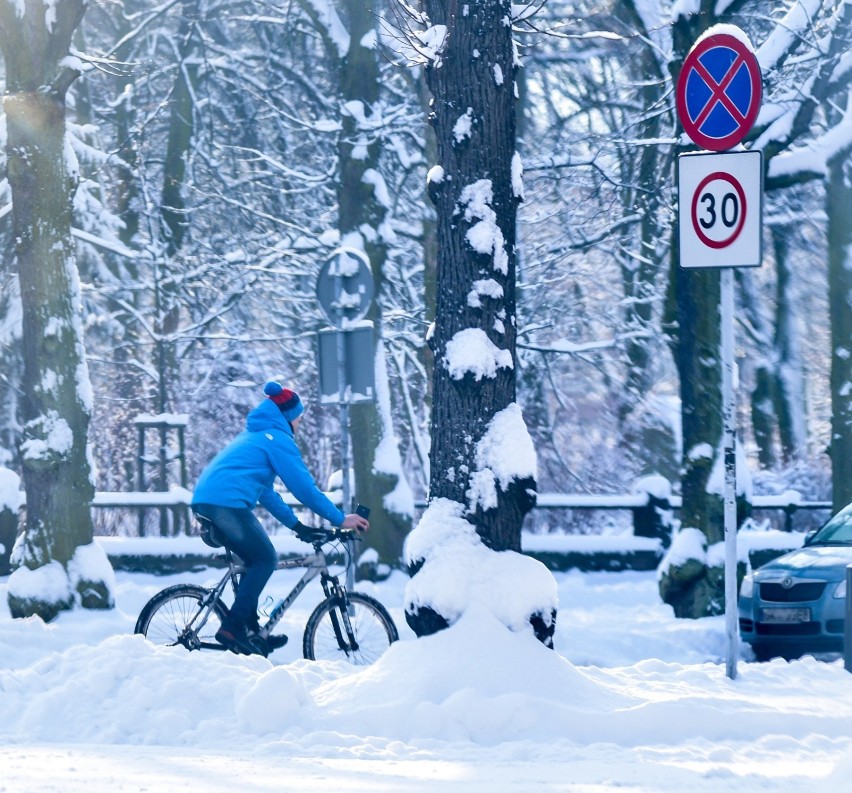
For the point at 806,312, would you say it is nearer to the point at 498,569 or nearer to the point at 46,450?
the point at 46,450

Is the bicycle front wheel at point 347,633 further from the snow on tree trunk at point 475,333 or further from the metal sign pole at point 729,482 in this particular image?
the metal sign pole at point 729,482

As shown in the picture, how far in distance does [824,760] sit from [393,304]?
1415 cm

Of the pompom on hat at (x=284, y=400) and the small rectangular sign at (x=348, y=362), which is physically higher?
the small rectangular sign at (x=348, y=362)

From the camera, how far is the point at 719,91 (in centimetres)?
797

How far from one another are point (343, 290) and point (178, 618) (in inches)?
133

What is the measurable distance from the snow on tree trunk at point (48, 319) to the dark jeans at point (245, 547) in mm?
3460

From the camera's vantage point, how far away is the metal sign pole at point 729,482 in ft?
25.4

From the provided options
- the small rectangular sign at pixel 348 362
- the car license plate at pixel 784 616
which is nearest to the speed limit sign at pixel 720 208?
the car license plate at pixel 784 616

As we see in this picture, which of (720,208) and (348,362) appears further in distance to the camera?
(348,362)

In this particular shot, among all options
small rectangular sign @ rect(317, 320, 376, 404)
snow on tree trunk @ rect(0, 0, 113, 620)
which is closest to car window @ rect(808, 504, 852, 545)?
small rectangular sign @ rect(317, 320, 376, 404)

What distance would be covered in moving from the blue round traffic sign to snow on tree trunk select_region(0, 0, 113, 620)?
20.4ft

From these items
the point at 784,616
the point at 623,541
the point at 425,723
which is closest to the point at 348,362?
the point at 784,616

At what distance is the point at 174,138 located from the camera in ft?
76.9

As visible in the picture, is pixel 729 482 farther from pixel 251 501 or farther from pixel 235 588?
pixel 235 588
